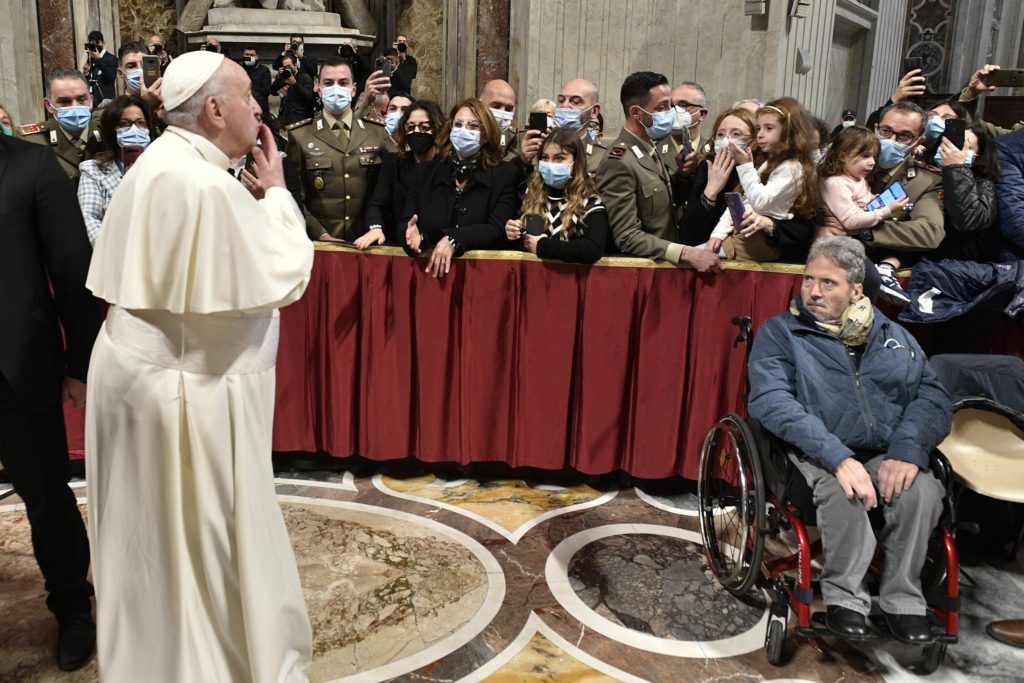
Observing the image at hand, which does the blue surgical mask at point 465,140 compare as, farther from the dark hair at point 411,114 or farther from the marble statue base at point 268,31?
the marble statue base at point 268,31

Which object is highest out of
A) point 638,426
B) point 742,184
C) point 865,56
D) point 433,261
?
point 865,56

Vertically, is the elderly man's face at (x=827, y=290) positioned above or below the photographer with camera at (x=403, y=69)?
below

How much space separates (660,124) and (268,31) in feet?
21.6

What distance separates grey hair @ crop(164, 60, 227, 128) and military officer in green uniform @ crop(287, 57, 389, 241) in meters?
2.37

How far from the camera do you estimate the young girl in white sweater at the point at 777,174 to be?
362 cm

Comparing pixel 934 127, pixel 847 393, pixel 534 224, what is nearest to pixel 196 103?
pixel 534 224

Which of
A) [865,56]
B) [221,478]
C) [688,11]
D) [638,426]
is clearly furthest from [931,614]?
[865,56]

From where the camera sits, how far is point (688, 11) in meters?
6.75

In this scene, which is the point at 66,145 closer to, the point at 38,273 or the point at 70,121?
the point at 70,121

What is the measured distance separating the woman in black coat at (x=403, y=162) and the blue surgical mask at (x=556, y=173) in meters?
0.65

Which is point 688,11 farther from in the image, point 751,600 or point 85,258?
point 85,258

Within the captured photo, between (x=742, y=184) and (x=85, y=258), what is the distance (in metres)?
2.58

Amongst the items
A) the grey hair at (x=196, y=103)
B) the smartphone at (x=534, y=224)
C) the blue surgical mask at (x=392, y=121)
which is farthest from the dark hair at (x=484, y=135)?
the grey hair at (x=196, y=103)

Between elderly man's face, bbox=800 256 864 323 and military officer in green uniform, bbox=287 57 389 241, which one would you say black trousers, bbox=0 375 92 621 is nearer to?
military officer in green uniform, bbox=287 57 389 241
